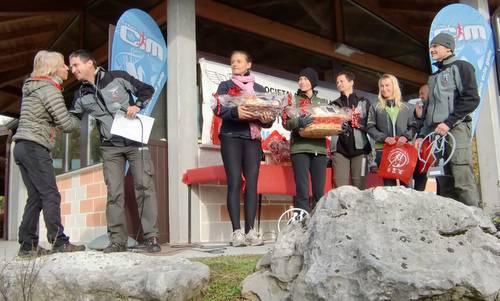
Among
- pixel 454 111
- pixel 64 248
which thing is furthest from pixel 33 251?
pixel 454 111

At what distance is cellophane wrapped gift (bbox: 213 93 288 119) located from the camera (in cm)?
436

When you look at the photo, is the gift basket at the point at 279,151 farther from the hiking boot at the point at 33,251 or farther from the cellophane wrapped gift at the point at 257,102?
the hiking boot at the point at 33,251

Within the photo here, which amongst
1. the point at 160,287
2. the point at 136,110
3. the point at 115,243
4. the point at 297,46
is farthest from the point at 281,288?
the point at 297,46

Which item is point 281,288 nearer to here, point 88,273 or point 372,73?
point 88,273

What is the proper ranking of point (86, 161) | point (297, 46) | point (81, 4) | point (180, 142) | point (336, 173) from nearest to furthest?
point (336, 173)
point (180, 142)
point (86, 161)
point (297, 46)
point (81, 4)

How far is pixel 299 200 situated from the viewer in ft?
15.2

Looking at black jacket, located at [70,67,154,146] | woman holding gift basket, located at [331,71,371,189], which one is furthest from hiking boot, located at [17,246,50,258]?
woman holding gift basket, located at [331,71,371,189]

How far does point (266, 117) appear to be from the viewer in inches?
175

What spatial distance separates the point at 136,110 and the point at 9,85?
866cm

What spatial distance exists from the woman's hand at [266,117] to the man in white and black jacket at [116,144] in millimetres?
969

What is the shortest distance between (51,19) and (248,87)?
6209mm

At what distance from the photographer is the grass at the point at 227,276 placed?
9.23ft

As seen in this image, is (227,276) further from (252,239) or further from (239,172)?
(239,172)

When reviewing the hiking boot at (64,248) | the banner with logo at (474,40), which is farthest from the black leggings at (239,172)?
the banner with logo at (474,40)
